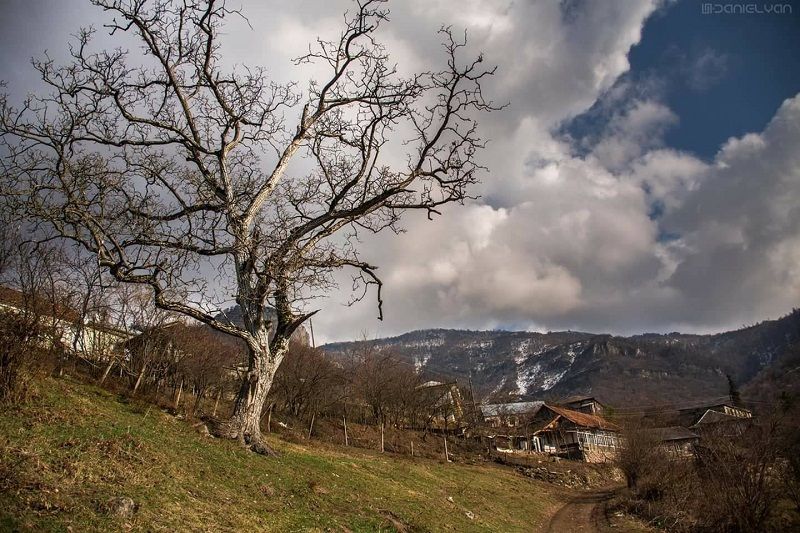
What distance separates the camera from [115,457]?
7.81 m

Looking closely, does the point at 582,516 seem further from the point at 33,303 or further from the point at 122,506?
the point at 33,303

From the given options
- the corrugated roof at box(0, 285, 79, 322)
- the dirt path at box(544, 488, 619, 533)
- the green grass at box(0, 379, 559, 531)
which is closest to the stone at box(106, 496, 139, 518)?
the green grass at box(0, 379, 559, 531)

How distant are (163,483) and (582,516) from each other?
24.1 meters

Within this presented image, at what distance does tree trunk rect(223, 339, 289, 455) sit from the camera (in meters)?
11.6

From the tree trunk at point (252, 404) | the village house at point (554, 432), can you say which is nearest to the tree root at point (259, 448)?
the tree trunk at point (252, 404)

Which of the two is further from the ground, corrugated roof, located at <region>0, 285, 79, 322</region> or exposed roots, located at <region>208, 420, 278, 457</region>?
corrugated roof, located at <region>0, 285, 79, 322</region>

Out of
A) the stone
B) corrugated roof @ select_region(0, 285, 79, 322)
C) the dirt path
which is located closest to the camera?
the stone

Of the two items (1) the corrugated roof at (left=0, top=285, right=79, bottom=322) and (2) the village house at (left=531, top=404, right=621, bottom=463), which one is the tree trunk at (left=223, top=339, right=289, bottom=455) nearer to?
(1) the corrugated roof at (left=0, top=285, right=79, bottom=322)

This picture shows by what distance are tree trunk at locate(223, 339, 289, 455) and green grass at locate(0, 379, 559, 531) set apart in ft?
1.41

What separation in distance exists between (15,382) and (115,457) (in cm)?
331

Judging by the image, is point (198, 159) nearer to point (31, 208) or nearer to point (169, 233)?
point (169, 233)

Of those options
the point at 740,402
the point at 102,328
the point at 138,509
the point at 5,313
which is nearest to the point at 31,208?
the point at 5,313

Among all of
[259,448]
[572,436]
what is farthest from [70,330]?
[572,436]

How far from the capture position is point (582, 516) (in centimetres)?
2472
